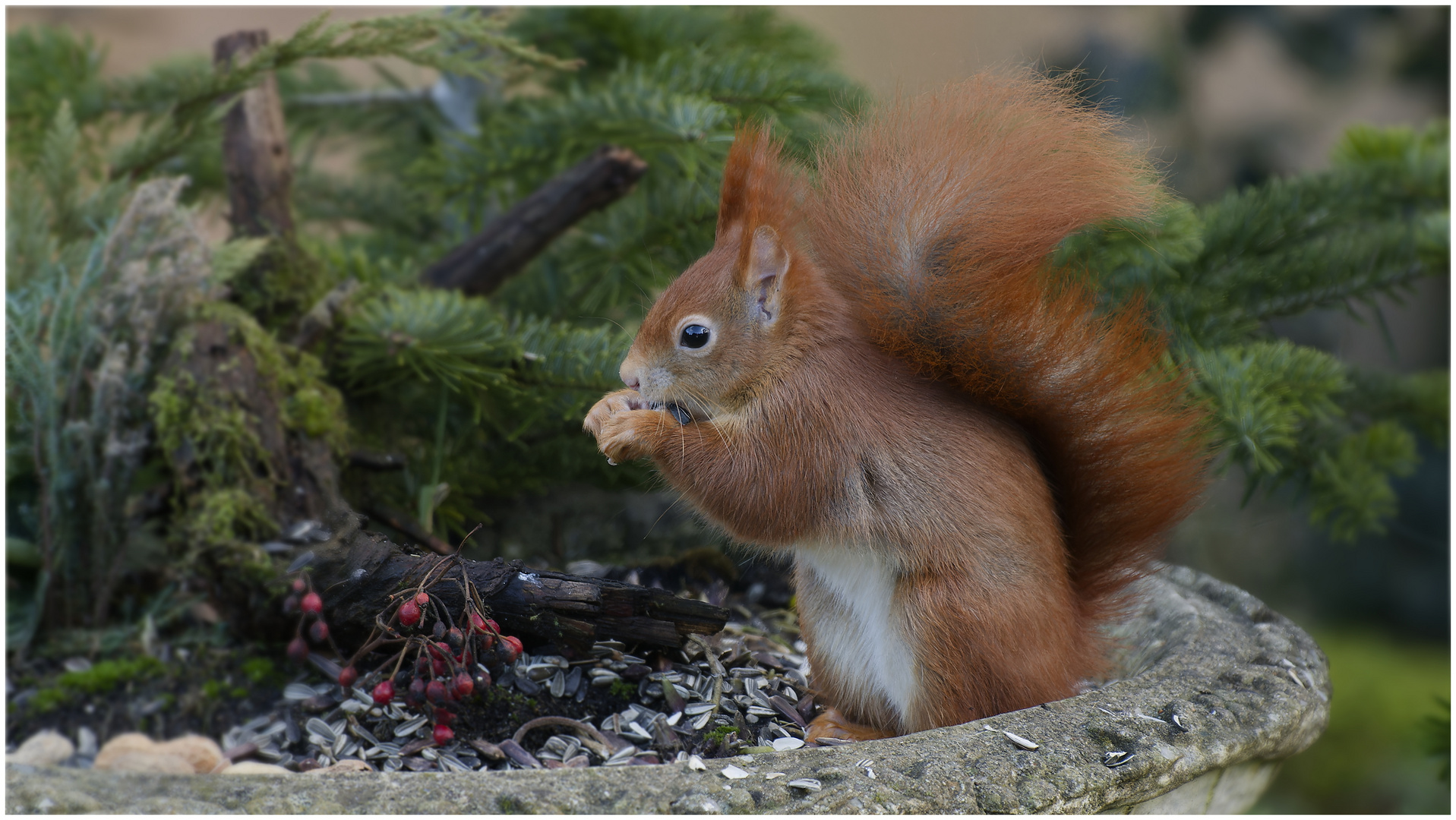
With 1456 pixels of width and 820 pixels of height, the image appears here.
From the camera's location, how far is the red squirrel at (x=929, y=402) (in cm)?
72

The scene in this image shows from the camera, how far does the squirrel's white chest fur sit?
0.73m

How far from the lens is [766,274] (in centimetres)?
77

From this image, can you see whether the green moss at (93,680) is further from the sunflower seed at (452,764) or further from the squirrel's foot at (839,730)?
the squirrel's foot at (839,730)

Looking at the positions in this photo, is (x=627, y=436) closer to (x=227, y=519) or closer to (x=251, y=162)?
(x=227, y=519)

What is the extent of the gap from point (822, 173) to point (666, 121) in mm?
310

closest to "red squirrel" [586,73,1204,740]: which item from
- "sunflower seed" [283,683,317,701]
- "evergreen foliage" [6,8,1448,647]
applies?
"evergreen foliage" [6,8,1448,647]

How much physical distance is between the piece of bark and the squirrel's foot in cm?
89

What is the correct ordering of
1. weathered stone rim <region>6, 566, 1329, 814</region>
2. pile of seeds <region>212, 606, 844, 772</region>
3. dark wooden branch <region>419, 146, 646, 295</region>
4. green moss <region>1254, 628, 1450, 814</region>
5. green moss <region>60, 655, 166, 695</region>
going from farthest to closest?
green moss <region>1254, 628, 1450, 814</region> → dark wooden branch <region>419, 146, 646, 295</region> → green moss <region>60, 655, 166, 695</region> → pile of seeds <region>212, 606, 844, 772</region> → weathered stone rim <region>6, 566, 1329, 814</region>

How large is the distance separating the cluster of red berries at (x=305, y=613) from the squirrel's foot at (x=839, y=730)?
1.28ft

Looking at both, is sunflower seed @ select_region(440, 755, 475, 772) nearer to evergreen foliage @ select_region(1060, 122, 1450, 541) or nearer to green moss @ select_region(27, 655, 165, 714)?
green moss @ select_region(27, 655, 165, 714)

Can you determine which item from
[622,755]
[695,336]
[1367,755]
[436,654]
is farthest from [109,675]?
[1367,755]

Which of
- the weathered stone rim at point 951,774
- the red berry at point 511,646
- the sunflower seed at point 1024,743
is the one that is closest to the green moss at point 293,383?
the red berry at point 511,646

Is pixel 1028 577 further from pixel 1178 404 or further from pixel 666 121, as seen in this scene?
pixel 666 121

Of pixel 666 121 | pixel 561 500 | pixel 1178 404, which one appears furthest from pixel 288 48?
pixel 1178 404
